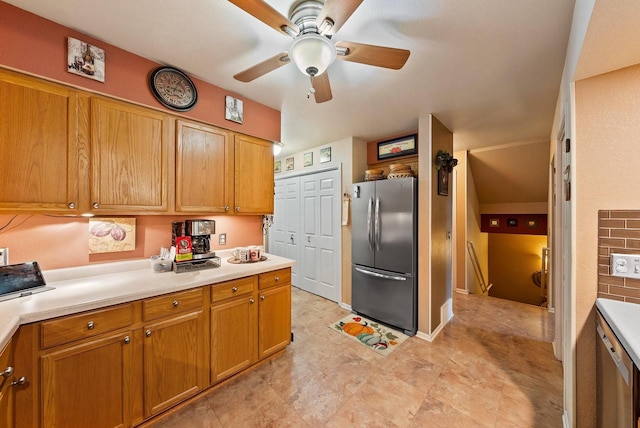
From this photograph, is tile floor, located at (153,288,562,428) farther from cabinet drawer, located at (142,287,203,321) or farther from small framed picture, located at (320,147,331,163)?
small framed picture, located at (320,147,331,163)

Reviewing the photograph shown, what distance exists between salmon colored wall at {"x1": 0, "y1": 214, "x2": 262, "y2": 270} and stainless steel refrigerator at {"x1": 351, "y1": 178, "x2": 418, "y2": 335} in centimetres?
201

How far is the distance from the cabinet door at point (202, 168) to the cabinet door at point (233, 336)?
826 millimetres

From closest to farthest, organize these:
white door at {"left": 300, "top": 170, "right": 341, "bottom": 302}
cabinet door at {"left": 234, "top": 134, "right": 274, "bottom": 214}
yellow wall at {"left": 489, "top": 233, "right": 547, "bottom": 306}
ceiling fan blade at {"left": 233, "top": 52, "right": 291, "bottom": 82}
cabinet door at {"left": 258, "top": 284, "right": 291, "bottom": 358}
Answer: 1. ceiling fan blade at {"left": 233, "top": 52, "right": 291, "bottom": 82}
2. cabinet door at {"left": 258, "top": 284, "right": 291, "bottom": 358}
3. cabinet door at {"left": 234, "top": 134, "right": 274, "bottom": 214}
4. white door at {"left": 300, "top": 170, "right": 341, "bottom": 302}
5. yellow wall at {"left": 489, "top": 233, "right": 547, "bottom": 306}

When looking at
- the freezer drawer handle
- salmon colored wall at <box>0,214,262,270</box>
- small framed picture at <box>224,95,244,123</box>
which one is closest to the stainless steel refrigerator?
the freezer drawer handle

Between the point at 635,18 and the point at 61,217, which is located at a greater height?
the point at 635,18

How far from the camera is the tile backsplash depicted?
4.11 ft

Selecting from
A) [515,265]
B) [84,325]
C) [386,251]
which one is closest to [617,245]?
[386,251]

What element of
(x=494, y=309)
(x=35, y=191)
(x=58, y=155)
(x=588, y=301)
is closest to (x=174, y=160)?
(x=58, y=155)

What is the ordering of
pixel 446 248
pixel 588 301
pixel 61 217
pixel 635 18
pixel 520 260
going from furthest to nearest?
pixel 520 260, pixel 446 248, pixel 61 217, pixel 588 301, pixel 635 18

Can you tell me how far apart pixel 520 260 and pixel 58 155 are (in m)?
7.30

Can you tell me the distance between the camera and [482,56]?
165 cm

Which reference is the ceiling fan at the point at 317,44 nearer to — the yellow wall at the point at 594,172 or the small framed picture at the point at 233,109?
the small framed picture at the point at 233,109

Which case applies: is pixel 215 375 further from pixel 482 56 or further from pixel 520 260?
pixel 520 260

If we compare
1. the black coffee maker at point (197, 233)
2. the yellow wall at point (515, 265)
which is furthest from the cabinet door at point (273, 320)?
the yellow wall at point (515, 265)
